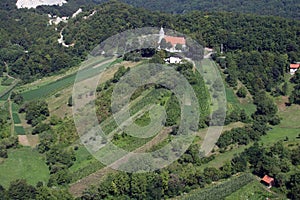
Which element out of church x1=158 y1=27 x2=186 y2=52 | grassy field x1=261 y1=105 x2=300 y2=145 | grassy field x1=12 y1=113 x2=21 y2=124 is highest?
church x1=158 y1=27 x2=186 y2=52

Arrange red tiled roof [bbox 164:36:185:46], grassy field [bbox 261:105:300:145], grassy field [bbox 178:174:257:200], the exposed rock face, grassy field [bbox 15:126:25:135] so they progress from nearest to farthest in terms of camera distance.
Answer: grassy field [bbox 178:174:257:200] → grassy field [bbox 261:105:300:145] → grassy field [bbox 15:126:25:135] → red tiled roof [bbox 164:36:185:46] → the exposed rock face

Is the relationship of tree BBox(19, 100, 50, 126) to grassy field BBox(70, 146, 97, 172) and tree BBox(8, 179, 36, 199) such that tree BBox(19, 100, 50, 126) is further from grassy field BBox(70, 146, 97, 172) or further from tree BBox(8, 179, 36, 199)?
tree BBox(8, 179, 36, 199)

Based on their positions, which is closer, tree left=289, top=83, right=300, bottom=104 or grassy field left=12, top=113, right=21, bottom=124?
grassy field left=12, top=113, right=21, bottom=124

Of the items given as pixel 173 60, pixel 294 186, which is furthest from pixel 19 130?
pixel 294 186

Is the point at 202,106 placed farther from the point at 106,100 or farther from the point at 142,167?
the point at 142,167

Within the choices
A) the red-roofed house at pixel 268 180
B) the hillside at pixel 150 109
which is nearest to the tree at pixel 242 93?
the hillside at pixel 150 109

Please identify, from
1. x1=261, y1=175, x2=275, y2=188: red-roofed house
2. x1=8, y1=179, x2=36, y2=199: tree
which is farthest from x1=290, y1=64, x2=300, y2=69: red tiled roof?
x1=8, y1=179, x2=36, y2=199: tree

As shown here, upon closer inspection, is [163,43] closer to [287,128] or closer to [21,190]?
[287,128]

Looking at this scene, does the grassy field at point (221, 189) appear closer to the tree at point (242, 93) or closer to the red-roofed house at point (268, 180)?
the red-roofed house at point (268, 180)
